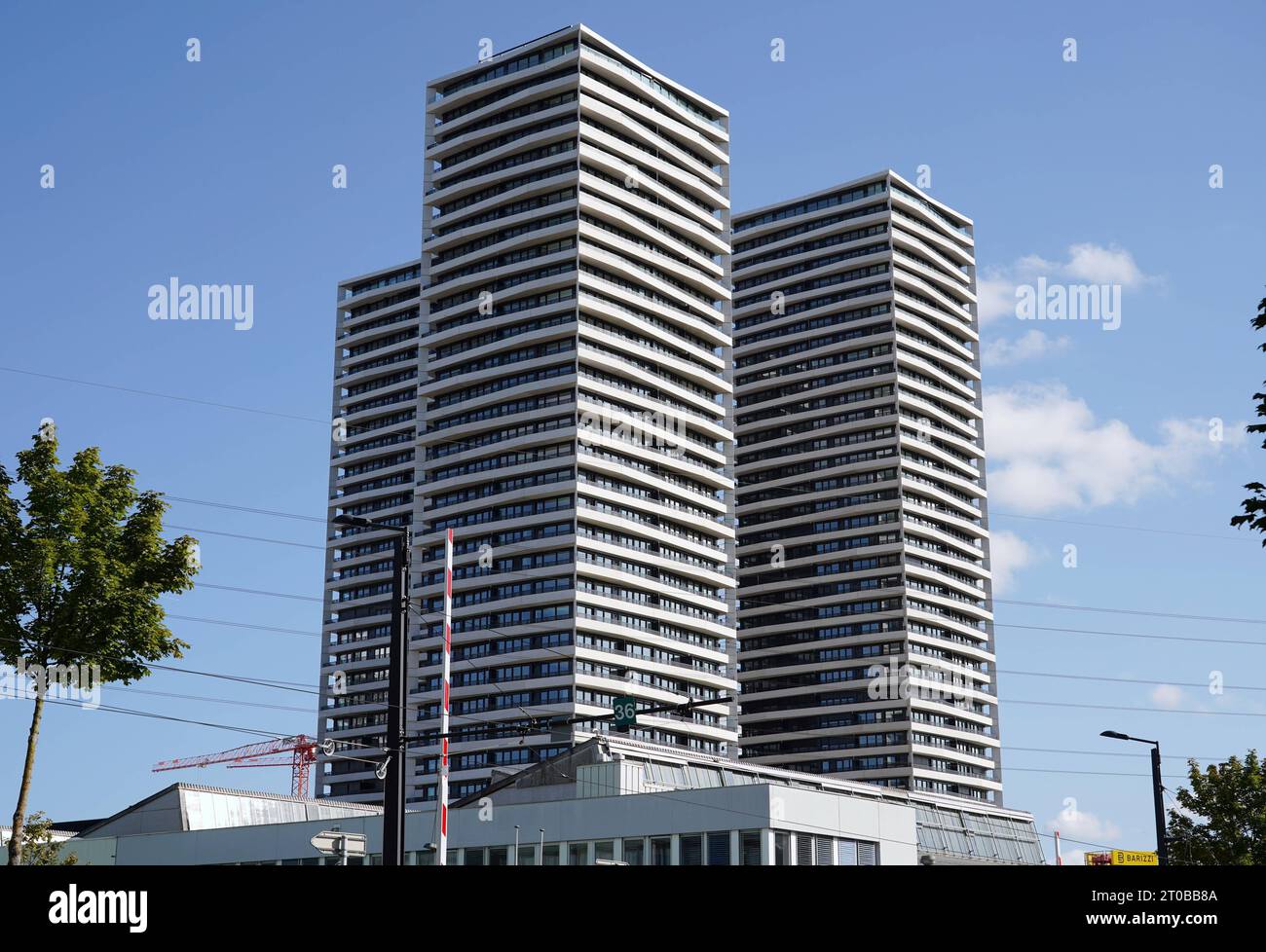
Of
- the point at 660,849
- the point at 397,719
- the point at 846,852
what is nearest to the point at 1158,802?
the point at 846,852

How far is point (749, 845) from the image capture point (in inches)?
2040

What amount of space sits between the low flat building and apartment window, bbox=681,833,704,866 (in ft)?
0.15

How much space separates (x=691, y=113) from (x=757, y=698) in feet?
208

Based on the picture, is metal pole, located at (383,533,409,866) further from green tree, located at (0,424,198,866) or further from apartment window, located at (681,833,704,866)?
apartment window, located at (681,833,704,866)

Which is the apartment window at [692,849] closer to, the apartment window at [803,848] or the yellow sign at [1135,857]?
the apartment window at [803,848]

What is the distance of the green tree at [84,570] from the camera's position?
38.0 metres

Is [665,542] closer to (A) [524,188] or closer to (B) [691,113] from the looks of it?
(A) [524,188]

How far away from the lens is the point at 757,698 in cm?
15975

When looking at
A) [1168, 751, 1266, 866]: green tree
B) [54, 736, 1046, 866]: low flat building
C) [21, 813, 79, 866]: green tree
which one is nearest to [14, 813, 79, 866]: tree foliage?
[21, 813, 79, 866]: green tree

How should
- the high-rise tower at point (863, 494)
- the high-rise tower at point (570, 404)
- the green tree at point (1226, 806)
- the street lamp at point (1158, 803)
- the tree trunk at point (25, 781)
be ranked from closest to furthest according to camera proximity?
the tree trunk at point (25, 781) → the street lamp at point (1158, 803) → the green tree at point (1226, 806) → the high-rise tower at point (570, 404) → the high-rise tower at point (863, 494)

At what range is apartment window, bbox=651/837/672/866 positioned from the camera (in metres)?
53.1

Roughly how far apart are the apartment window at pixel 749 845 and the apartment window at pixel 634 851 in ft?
13.4

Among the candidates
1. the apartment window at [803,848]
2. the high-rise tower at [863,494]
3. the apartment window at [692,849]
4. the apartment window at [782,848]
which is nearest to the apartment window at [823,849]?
the apartment window at [803,848]
